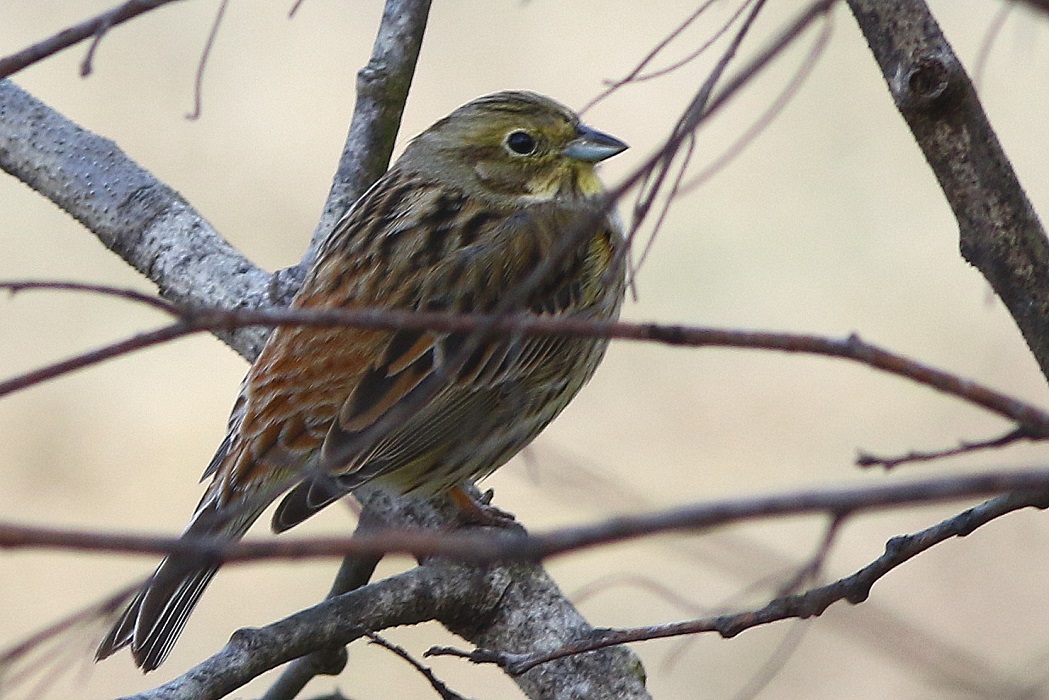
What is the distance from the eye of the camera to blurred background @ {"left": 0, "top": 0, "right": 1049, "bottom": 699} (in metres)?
6.15

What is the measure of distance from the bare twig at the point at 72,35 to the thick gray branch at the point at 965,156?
72cm

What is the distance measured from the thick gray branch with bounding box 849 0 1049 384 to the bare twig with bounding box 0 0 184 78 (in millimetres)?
716

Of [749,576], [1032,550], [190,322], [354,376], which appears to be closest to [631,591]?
[1032,550]

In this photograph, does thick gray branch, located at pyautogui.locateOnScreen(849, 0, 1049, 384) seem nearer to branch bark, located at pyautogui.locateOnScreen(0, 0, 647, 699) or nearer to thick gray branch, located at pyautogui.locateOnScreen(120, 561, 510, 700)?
thick gray branch, located at pyautogui.locateOnScreen(120, 561, 510, 700)

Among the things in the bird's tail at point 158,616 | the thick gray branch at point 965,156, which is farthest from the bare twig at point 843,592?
the bird's tail at point 158,616

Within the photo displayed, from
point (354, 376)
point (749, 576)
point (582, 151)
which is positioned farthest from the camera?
point (582, 151)

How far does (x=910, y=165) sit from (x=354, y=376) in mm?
5907

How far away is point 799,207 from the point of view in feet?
26.1

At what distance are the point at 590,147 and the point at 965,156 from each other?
207cm

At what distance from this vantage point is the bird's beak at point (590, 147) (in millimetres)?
3566

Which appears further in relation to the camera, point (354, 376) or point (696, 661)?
point (696, 661)

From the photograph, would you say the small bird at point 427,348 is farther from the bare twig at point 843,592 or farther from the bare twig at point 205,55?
the bare twig at point 843,592

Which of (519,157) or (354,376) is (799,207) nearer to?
(519,157)

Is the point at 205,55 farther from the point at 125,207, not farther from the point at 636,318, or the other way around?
the point at 636,318
